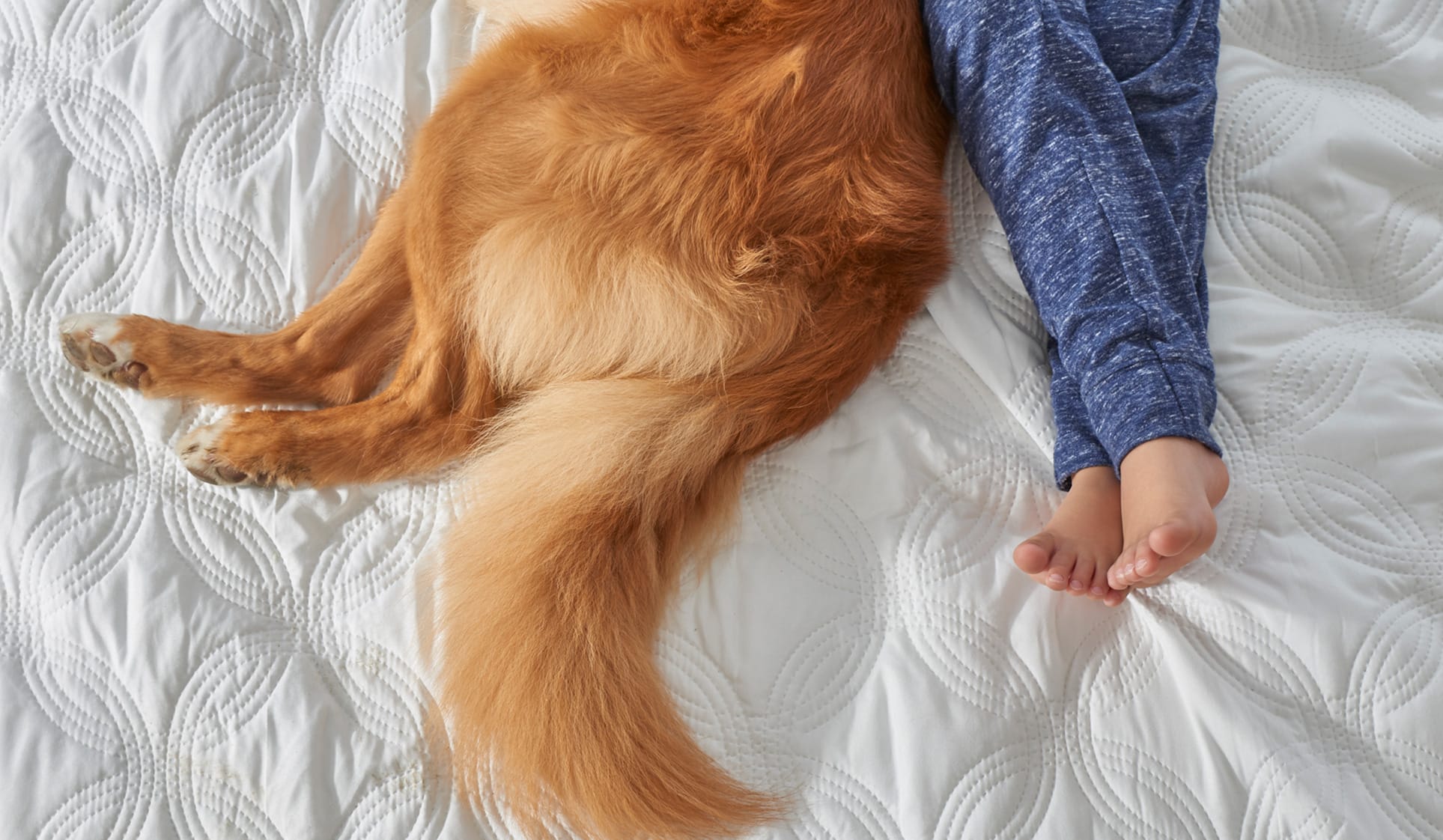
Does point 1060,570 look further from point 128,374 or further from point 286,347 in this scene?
point 128,374

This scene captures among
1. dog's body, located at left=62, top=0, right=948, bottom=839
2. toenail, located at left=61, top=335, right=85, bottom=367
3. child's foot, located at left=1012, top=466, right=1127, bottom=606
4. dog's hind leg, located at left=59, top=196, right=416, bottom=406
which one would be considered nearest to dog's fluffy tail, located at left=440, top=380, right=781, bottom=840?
dog's body, located at left=62, top=0, right=948, bottom=839

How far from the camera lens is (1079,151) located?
1.10 m

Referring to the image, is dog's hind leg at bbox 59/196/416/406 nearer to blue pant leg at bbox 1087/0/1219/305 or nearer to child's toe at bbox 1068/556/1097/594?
child's toe at bbox 1068/556/1097/594

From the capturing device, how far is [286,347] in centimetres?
115

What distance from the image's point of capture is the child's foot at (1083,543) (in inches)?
39.5

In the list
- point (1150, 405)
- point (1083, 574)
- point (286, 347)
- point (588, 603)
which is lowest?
point (1083, 574)

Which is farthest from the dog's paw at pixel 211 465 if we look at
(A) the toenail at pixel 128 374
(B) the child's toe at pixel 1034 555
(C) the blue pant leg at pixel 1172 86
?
(C) the blue pant leg at pixel 1172 86

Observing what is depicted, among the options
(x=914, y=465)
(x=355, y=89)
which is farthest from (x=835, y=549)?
(x=355, y=89)

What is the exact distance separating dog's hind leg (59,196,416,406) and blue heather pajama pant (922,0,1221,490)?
0.76m

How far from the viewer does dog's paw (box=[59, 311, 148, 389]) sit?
42.7 inches

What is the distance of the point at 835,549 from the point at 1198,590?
1.33ft

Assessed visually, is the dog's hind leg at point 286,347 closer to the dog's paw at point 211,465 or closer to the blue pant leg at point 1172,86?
the dog's paw at point 211,465

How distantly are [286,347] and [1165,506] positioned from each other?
3.36ft

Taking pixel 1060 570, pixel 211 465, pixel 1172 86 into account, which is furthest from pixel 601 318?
pixel 1172 86
